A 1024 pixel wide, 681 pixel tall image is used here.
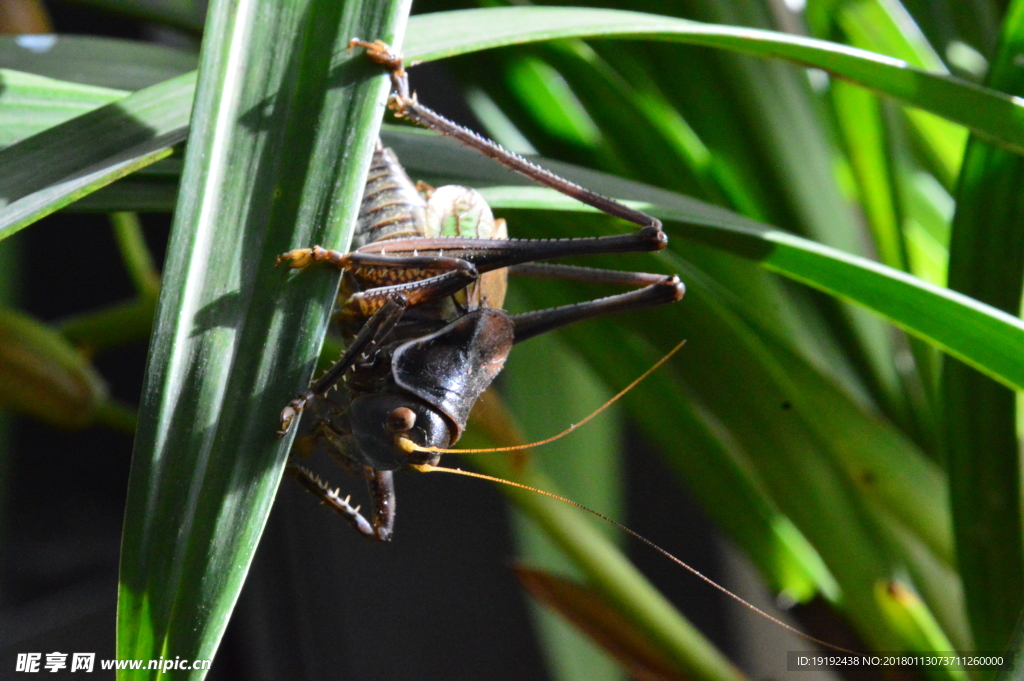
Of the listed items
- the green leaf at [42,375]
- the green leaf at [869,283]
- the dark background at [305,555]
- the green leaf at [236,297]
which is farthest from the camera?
the dark background at [305,555]

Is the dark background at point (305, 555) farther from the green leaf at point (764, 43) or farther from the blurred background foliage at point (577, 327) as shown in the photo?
the green leaf at point (764, 43)

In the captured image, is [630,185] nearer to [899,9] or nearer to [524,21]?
[524,21]

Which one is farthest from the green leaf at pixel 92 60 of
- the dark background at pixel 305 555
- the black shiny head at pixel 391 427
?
the dark background at pixel 305 555

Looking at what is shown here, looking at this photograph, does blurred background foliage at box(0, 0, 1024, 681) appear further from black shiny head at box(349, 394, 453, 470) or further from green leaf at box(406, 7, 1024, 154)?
black shiny head at box(349, 394, 453, 470)

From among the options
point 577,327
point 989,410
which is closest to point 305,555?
point 577,327

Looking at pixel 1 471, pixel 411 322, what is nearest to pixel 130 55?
pixel 411 322

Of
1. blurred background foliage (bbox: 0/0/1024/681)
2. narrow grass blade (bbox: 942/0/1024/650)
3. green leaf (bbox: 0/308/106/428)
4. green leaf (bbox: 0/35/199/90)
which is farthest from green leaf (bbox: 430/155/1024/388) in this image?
green leaf (bbox: 0/308/106/428)

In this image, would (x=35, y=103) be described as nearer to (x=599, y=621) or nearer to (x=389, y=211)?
(x=389, y=211)

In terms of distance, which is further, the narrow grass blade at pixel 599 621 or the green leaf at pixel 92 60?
the narrow grass blade at pixel 599 621
